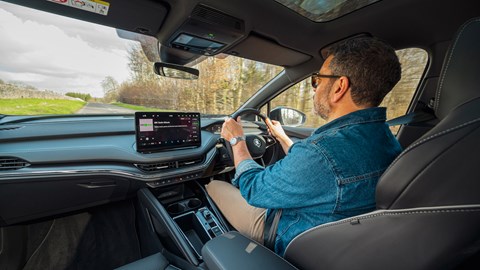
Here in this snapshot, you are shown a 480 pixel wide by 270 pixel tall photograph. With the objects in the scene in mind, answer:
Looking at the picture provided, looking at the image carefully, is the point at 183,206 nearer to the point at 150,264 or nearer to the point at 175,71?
the point at 150,264

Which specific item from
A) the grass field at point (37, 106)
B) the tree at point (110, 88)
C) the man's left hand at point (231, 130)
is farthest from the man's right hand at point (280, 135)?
the grass field at point (37, 106)

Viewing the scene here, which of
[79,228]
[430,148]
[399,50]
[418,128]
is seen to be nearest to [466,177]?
[430,148]

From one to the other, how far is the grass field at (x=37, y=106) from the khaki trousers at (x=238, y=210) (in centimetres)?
127

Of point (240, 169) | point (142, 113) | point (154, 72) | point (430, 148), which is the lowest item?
point (240, 169)

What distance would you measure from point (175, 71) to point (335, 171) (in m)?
1.96

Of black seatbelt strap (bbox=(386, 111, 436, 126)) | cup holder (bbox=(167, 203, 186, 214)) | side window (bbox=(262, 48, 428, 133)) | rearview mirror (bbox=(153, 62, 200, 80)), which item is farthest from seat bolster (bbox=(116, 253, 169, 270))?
black seatbelt strap (bbox=(386, 111, 436, 126))

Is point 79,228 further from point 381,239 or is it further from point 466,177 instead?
point 466,177

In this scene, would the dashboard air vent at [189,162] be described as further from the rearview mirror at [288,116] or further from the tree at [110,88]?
the rearview mirror at [288,116]

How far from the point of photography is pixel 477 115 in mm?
658

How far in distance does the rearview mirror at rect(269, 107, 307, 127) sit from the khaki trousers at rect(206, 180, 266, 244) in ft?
3.90

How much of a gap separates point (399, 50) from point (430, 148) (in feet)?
7.28

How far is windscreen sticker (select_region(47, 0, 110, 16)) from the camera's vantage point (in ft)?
4.62

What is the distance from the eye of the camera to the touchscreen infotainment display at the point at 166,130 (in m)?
1.58

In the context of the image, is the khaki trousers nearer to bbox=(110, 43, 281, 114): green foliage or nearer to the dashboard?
the dashboard
